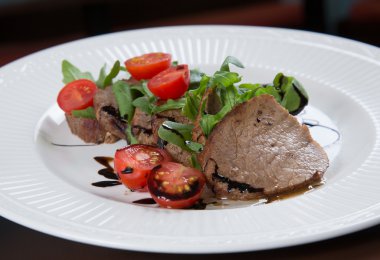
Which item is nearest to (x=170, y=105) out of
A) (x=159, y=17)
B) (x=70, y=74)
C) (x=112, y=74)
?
(x=112, y=74)

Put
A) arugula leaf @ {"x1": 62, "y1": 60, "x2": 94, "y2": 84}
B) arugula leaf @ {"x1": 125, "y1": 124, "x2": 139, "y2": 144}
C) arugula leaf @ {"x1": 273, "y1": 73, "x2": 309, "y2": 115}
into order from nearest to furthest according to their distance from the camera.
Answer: arugula leaf @ {"x1": 125, "y1": 124, "x2": 139, "y2": 144}, arugula leaf @ {"x1": 273, "y1": 73, "x2": 309, "y2": 115}, arugula leaf @ {"x1": 62, "y1": 60, "x2": 94, "y2": 84}

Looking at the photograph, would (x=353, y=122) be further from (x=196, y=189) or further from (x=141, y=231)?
(x=141, y=231)

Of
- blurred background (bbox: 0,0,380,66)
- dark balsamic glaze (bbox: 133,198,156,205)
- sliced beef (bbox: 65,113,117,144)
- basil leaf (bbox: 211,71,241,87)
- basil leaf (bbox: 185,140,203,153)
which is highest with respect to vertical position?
basil leaf (bbox: 211,71,241,87)

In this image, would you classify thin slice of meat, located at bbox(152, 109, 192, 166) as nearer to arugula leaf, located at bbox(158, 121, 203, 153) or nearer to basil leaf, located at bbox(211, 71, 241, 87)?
arugula leaf, located at bbox(158, 121, 203, 153)

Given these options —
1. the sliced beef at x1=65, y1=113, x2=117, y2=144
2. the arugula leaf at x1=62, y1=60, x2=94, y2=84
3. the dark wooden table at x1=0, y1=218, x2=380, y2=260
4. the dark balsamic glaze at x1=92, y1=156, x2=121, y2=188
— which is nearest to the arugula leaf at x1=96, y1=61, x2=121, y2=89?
the arugula leaf at x1=62, y1=60, x2=94, y2=84

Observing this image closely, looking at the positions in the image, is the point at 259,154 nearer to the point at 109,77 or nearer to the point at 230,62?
the point at 230,62

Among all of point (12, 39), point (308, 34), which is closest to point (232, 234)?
point (308, 34)

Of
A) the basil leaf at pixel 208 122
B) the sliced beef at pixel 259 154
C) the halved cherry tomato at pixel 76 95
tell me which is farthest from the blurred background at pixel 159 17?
the sliced beef at pixel 259 154
